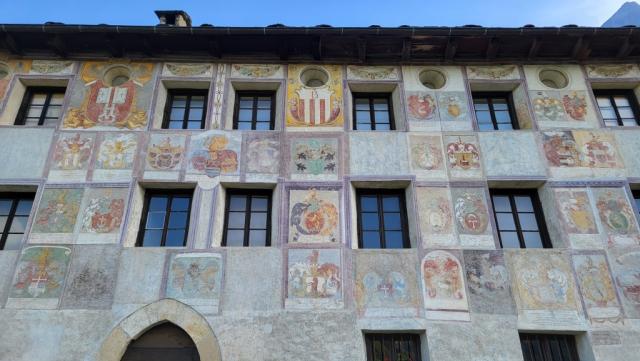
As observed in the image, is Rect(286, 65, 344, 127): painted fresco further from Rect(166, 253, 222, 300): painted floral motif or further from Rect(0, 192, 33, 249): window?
Rect(0, 192, 33, 249): window

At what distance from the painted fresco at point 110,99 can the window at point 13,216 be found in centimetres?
160

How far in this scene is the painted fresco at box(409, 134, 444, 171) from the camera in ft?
29.9

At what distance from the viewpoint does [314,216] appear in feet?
28.0

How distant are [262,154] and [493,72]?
522 centimetres

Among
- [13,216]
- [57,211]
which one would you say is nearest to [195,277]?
[57,211]

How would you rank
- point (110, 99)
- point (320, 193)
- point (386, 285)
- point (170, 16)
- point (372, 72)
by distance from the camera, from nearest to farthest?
A: point (386, 285)
point (320, 193)
point (110, 99)
point (372, 72)
point (170, 16)

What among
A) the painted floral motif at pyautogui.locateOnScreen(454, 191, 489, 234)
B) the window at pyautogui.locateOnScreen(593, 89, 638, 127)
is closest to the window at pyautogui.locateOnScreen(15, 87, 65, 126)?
the painted floral motif at pyautogui.locateOnScreen(454, 191, 489, 234)

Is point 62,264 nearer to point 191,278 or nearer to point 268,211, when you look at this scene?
point 191,278

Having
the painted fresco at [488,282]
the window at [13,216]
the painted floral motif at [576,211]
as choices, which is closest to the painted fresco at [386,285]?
the painted fresco at [488,282]

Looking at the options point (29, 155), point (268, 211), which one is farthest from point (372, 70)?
point (29, 155)

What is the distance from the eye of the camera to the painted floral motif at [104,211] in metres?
8.40

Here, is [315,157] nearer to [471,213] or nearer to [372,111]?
[372,111]

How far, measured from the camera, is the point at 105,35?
32.7ft

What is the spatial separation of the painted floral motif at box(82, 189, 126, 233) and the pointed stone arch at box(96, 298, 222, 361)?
163cm
